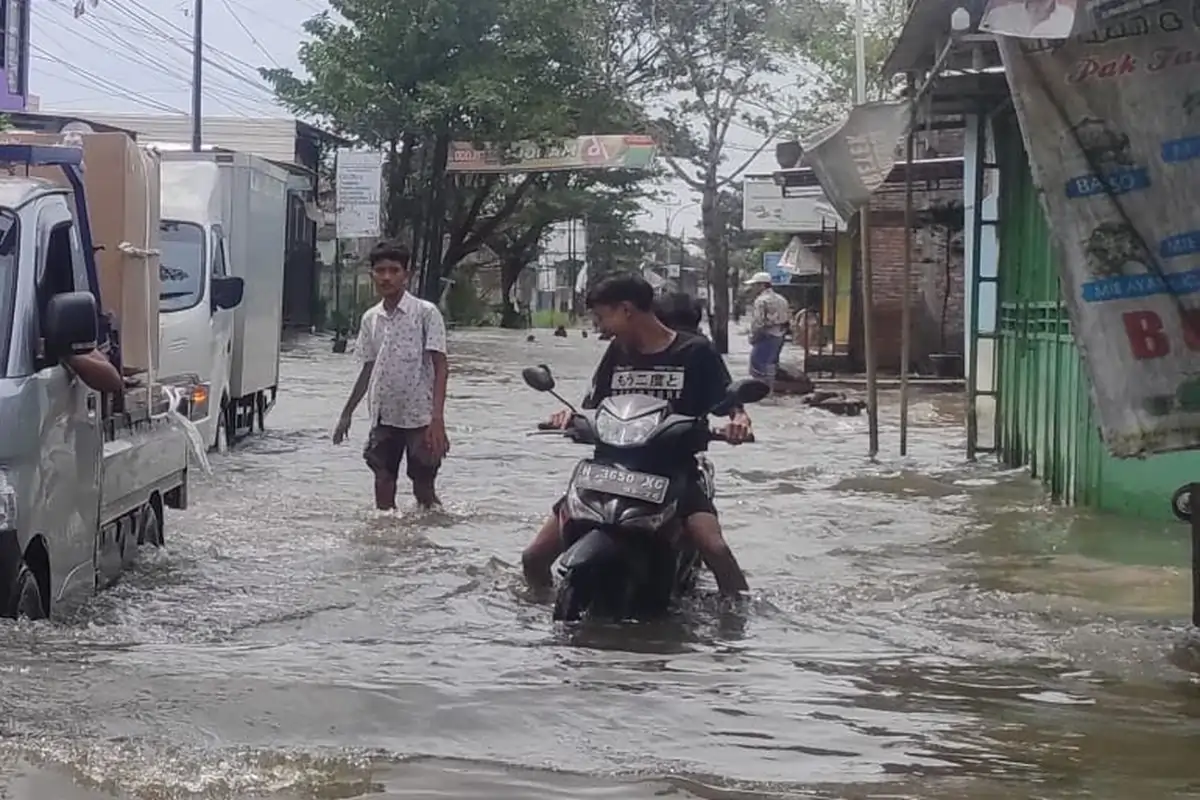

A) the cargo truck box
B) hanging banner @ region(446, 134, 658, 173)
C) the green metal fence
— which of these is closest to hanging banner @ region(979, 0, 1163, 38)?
the cargo truck box

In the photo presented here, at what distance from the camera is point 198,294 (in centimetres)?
1409

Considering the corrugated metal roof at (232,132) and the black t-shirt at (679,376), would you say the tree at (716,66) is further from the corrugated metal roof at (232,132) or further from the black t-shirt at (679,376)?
the black t-shirt at (679,376)

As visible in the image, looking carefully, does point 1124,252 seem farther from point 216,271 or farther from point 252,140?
point 252,140

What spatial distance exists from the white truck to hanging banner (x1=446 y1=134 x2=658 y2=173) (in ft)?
58.3

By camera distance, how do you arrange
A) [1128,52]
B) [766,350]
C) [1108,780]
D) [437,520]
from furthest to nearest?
[766,350] < [437,520] < [1128,52] < [1108,780]

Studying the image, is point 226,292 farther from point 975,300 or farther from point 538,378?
point 538,378

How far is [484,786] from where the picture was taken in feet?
15.0

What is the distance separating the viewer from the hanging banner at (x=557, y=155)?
3569 cm

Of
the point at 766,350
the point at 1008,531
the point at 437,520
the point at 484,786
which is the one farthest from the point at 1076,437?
the point at 766,350

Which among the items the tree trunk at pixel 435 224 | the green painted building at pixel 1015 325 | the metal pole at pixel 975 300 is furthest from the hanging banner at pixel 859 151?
the tree trunk at pixel 435 224

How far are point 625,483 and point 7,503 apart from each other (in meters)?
2.27

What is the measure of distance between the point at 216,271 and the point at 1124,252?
980 cm

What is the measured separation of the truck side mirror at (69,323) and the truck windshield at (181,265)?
7547 millimetres

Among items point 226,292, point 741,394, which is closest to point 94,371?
point 741,394
